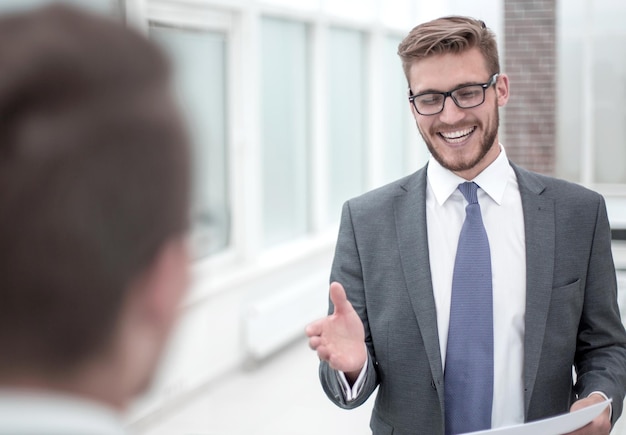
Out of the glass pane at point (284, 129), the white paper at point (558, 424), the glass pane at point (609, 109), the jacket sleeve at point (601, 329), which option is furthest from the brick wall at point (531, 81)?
the white paper at point (558, 424)

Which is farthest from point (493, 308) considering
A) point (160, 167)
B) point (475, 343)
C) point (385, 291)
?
point (160, 167)

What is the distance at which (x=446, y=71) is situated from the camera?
1.58 meters

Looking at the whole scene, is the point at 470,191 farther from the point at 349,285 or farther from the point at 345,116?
the point at 345,116

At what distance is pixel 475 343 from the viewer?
1477 millimetres

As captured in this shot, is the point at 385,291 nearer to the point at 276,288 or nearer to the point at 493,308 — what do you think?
the point at 493,308

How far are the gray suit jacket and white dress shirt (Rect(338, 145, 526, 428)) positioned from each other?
3cm

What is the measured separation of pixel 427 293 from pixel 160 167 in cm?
111

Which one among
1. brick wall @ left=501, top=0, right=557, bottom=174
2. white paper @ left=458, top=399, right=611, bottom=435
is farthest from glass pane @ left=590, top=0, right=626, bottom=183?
white paper @ left=458, top=399, right=611, bottom=435

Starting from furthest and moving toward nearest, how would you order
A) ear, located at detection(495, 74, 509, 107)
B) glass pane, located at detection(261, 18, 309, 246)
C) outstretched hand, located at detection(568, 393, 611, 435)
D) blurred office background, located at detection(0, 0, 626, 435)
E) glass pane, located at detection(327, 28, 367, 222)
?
glass pane, located at detection(327, 28, 367, 222)
glass pane, located at detection(261, 18, 309, 246)
blurred office background, located at detection(0, 0, 626, 435)
ear, located at detection(495, 74, 509, 107)
outstretched hand, located at detection(568, 393, 611, 435)

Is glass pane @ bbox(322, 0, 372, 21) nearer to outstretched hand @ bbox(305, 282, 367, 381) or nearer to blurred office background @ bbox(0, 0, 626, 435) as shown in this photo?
blurred office background @ bbox(0, 0, 626, 435)

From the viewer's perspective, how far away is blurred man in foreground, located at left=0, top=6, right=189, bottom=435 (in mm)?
417

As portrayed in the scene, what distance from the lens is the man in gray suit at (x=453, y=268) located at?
1480 millimetres

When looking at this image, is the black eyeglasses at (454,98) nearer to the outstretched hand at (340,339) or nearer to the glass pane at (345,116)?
the outstretched hand at (340,339)

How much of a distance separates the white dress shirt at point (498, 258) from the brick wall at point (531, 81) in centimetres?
547
